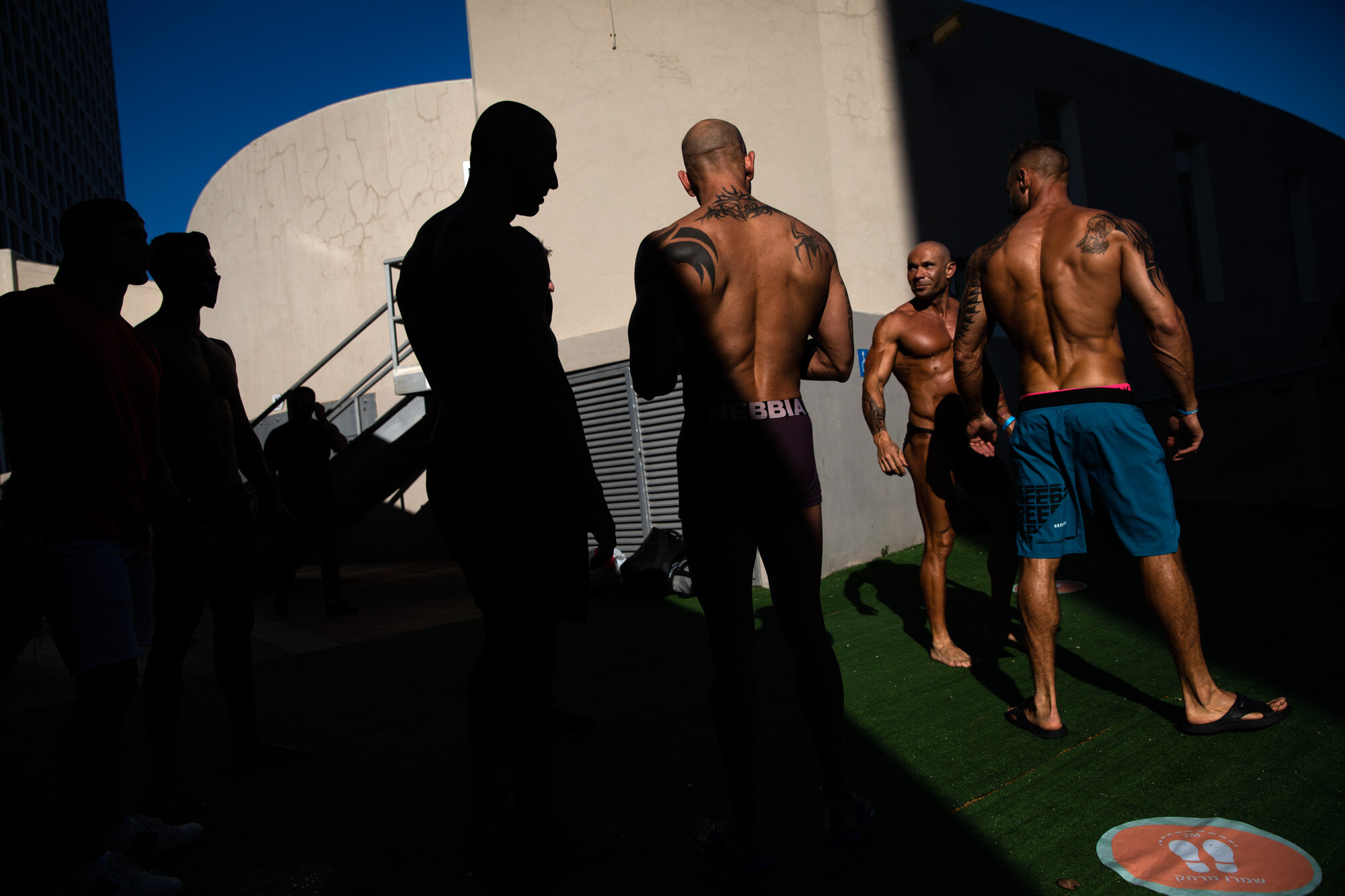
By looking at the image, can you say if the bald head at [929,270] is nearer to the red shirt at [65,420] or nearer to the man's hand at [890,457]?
the man's hand at [890,457]

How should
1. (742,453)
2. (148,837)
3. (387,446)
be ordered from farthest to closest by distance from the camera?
(387,446) → (148,837) → (742,453)

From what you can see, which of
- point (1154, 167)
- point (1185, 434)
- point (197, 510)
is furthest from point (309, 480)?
point (1154, 167)

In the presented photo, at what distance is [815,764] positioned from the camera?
2.66 m

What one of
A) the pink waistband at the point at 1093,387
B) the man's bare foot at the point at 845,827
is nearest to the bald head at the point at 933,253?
the pink waistband at the point at 1093,387

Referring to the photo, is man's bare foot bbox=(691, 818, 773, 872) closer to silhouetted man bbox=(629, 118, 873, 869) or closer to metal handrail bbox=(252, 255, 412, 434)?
silhouetted man bbox=(629, 118, 873, 869)

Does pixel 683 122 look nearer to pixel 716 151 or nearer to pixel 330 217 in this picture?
pixel 716 151

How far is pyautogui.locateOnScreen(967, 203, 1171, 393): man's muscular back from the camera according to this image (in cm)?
268

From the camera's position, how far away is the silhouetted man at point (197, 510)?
2627 mm

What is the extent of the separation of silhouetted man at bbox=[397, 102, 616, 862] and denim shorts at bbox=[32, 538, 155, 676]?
2.66 feet

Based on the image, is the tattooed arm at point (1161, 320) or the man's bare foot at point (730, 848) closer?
the man's bare foot at point (730, 848)

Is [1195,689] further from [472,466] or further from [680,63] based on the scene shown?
[680,63]

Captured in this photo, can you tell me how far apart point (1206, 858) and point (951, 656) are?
186cm

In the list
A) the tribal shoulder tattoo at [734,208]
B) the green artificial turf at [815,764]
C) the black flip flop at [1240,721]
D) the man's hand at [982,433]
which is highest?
the tribal shoulder tattoo at [734,208]

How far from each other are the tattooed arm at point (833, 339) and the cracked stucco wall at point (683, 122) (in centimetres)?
477
